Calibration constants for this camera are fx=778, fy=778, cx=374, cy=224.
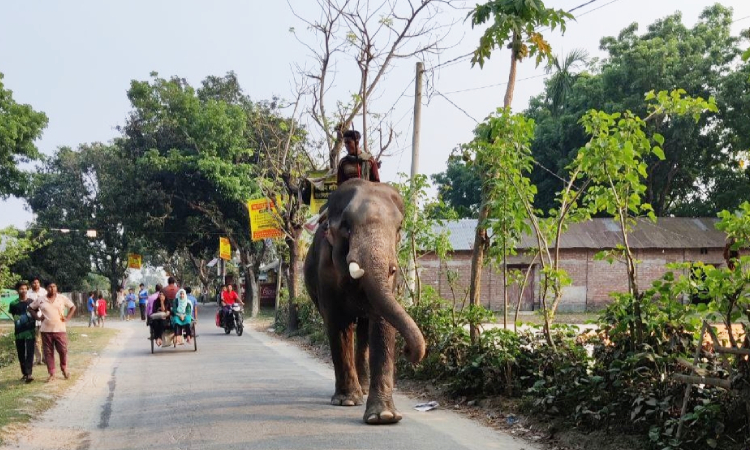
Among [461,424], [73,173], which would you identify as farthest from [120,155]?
[461,424]

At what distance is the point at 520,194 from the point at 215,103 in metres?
35.2

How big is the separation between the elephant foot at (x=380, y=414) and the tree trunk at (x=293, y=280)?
15.9 metres

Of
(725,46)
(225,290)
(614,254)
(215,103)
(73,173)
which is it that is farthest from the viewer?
(73,173)

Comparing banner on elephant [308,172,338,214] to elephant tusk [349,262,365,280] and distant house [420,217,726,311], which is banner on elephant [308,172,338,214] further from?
distant house [420,217,726,311]

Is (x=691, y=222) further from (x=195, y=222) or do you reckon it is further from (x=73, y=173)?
(x=73, y=173)

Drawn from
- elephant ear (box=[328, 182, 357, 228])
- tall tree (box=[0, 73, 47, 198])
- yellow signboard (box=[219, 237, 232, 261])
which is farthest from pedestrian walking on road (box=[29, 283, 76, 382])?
yellow signboard (box=[219, 237, 232, 261])

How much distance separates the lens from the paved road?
695 cm

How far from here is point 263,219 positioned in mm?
26453

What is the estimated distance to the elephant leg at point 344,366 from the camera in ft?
28.4

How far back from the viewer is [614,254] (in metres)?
7.62

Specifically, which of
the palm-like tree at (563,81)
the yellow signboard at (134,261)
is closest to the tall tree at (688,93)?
the palm-like tree at (563,81)

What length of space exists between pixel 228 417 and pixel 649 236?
104 ft

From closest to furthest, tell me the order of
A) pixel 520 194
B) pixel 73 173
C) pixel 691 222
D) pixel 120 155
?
1. pixel 520 194
2. pixel 691 222
3. pixel 120 155
4. pixel 73 173

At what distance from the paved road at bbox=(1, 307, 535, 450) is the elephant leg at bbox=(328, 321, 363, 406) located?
0.18 meters
